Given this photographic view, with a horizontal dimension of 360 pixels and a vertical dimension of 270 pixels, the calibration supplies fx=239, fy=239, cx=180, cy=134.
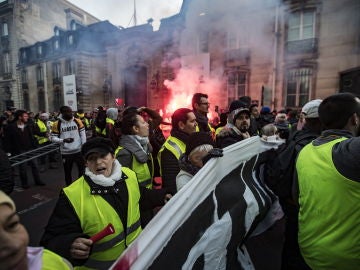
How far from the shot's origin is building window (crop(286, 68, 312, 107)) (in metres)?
12.7

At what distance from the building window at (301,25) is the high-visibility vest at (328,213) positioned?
13.5m

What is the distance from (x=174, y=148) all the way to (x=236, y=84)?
42.4ft

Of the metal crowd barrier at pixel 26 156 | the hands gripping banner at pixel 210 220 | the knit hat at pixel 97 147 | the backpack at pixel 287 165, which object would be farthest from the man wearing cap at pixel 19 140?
the backpack at pixel 287 165

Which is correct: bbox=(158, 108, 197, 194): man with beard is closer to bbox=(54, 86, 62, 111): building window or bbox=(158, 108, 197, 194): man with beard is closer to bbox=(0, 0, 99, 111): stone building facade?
bbox=(54, 86, 62, 111): building window

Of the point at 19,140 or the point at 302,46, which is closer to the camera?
the point at 19,140

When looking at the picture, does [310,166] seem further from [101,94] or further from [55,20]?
[55,20]

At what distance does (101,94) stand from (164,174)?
22031 mm

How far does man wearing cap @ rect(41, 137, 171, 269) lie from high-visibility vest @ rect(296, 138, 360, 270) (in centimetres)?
113

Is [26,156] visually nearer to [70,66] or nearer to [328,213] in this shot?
[328,213]

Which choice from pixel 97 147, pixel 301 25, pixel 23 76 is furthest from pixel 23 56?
pixel 97 147

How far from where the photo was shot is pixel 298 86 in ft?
42.4

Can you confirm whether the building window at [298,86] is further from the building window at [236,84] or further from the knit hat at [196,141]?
the knit hat at [196,141]

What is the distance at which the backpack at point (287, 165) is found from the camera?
1.99 m

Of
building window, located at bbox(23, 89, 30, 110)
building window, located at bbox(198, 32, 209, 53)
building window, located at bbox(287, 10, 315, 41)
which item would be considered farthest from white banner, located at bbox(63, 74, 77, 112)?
building window, located at bbox(287, 10, 315, 41)
